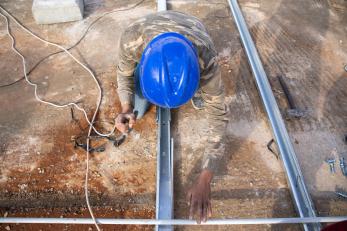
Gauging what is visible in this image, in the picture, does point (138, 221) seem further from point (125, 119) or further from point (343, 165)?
point (343, 165)

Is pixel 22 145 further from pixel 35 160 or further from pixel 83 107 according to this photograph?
pixel 83 107

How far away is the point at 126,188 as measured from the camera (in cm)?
353

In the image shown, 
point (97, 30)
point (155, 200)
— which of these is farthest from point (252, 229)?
point (97, 30)

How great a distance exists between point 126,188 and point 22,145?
1.42m

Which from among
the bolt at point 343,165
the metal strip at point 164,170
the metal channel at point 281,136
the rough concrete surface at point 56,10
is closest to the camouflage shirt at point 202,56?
the metal strip at point 164,170

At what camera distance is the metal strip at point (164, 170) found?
3293 millimetres

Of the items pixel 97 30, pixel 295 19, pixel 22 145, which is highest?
pixel 295 19

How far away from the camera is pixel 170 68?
263 cm

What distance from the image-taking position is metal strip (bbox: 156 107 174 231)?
329 centimetres

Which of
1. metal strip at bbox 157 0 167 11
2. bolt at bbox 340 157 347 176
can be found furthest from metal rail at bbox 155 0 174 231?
metal strip at bbox 157 0 167 11

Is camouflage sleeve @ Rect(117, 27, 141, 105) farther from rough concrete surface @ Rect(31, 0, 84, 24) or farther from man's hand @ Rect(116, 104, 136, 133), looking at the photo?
rough concrete surface @ Rect(31, 0, 84, 24)

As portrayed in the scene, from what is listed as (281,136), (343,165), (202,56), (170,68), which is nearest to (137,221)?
(170,68)

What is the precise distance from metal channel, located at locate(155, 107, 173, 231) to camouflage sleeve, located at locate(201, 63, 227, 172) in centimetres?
62

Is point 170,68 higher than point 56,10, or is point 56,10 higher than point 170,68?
point 170,68
